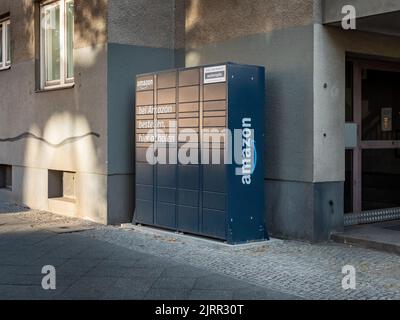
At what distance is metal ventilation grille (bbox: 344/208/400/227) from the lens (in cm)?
905

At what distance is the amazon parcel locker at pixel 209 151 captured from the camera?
8.02 m

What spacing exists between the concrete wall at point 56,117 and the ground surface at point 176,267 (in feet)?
4.72

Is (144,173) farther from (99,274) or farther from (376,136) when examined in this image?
(376,136)

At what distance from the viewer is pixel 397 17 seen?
301 inches

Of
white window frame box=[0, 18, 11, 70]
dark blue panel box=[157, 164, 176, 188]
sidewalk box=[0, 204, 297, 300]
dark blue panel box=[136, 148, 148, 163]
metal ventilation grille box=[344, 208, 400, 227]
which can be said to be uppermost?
white window frame box=[0, 18, 11, 70]

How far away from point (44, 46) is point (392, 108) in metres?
6.72

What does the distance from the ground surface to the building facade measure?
38.2 inches

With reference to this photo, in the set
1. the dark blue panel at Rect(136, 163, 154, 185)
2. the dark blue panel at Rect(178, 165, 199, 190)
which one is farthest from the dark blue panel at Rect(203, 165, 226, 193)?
the dark blue panel at Rect(136, 163, 154, 185)

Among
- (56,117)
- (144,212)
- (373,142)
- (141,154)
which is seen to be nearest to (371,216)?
(373,142)

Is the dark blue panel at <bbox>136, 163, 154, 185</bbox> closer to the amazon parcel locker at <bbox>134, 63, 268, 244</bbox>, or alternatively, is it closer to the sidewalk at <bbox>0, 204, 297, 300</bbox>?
the amazon parcel locker at <bbox>134, 63, 268, 244</bbox>

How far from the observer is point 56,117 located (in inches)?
A: 446

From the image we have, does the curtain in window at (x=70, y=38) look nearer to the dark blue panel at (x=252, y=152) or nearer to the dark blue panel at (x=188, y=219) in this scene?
the dark blue panel at (x=188, y=219)

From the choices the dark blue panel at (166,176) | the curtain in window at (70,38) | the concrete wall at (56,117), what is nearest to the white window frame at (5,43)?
the concrete wall at (56,117)
